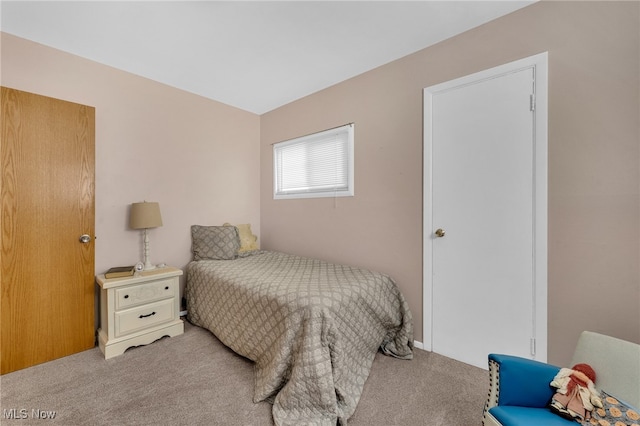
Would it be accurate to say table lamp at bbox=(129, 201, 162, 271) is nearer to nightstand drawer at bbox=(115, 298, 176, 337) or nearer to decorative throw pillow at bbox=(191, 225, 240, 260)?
nightstand drawer at bbox=(115, 298, 176, 337)

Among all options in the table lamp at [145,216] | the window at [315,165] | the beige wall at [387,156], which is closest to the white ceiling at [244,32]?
the beige wall at [387,156]

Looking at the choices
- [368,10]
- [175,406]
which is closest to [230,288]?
[175,406]

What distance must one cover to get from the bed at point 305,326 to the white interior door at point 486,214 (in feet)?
1.37

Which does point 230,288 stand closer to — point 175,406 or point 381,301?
point 175,406

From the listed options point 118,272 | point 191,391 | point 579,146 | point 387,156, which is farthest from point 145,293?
point 579,146

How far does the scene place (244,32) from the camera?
196 cm

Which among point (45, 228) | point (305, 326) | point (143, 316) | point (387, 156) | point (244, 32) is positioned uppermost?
point (244, 32)

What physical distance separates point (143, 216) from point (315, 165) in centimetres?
182

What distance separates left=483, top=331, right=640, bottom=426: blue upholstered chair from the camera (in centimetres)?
107

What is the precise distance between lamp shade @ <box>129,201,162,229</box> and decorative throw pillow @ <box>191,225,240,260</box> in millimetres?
532

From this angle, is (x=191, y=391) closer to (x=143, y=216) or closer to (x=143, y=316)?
(x=143, y=316)

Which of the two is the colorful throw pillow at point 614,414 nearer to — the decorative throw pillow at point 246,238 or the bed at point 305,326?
the bed at point 305,326

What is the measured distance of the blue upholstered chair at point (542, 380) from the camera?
107 centimetres

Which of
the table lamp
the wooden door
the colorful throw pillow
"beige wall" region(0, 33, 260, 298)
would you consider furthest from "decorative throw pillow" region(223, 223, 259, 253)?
the colorful throw pillow
